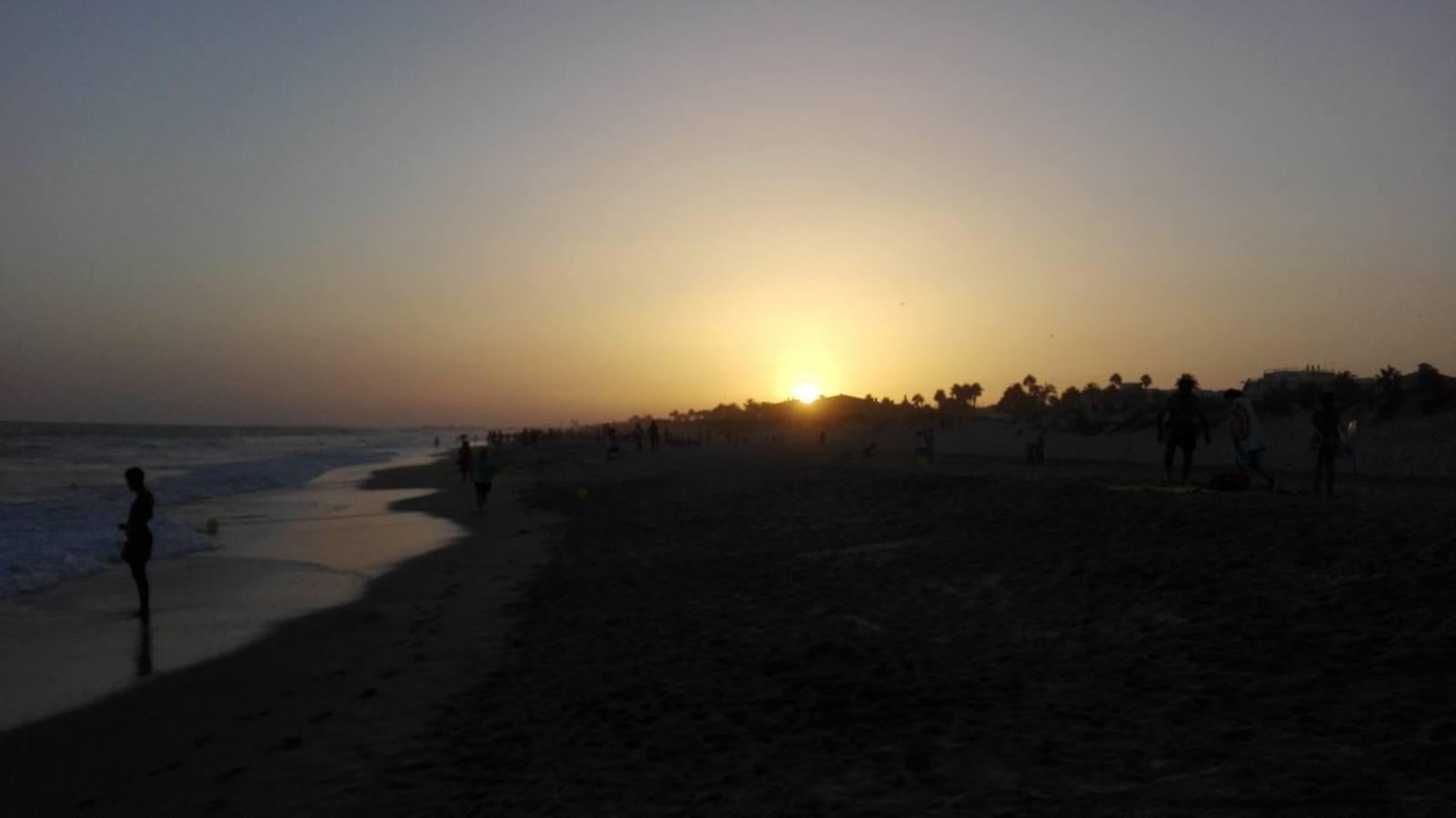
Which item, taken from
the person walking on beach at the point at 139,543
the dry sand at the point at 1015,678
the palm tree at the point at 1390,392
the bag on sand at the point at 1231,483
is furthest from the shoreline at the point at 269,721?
the palm tree at the point at 1390,392

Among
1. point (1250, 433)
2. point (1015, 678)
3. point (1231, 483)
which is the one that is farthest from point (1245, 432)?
point (1015, 678)

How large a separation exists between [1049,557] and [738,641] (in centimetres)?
450

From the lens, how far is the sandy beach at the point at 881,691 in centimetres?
543

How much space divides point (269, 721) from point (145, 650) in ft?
12.9

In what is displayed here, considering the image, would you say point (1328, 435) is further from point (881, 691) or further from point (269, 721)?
point (269, 721)

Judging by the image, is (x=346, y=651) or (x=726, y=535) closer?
(x=346, y=651)

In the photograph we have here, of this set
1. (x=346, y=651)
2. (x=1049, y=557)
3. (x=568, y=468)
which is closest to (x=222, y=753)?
(x=346, y=651)

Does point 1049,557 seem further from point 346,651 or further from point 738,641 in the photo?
point 346,651

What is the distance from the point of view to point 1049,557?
1155 centimetres

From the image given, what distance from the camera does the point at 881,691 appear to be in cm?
738

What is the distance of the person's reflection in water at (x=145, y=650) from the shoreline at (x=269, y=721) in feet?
1.35

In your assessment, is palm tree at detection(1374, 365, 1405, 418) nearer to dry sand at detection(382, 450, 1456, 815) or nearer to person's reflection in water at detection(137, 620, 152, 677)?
dry sand at detection(382, 450, 1456, 815)

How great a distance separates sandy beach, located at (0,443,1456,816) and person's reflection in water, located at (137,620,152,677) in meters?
0.53

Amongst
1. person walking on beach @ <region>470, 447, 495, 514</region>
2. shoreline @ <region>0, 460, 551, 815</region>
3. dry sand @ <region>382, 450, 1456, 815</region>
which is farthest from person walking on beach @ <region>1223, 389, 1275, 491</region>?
person walking on beach @ <region>470, 447, 495, 514</region>
